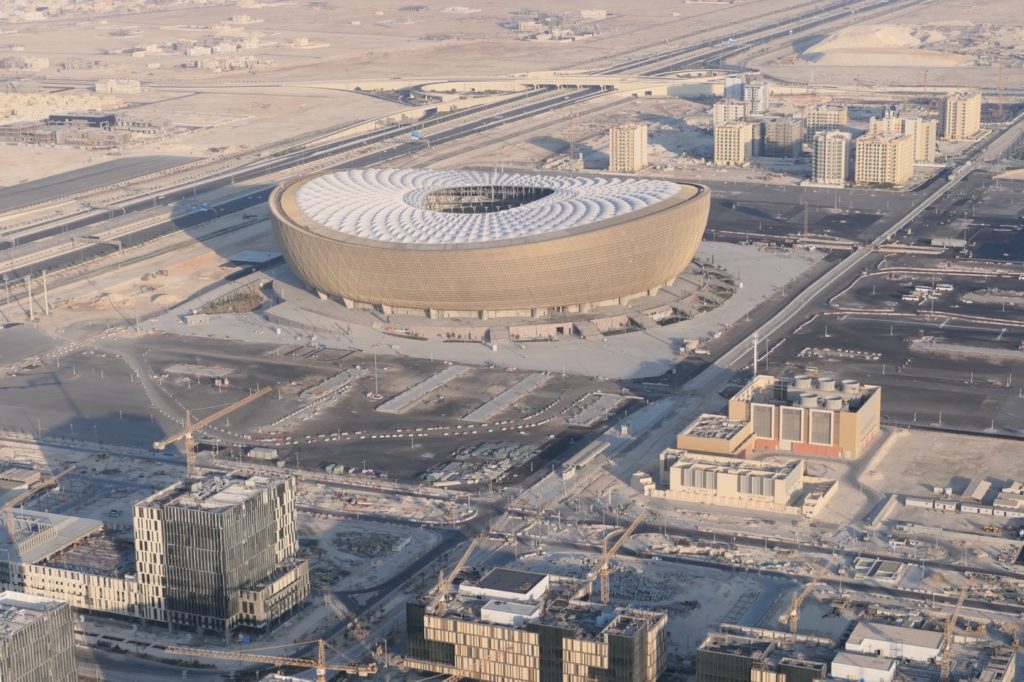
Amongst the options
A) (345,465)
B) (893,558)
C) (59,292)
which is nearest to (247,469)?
(345,465)

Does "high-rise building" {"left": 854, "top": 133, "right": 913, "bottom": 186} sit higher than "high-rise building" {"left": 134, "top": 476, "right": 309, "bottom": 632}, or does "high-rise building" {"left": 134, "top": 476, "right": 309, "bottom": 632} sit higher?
"high-rise building" {"left": 134, "top": 476, "right": 309, "bottom": 632}

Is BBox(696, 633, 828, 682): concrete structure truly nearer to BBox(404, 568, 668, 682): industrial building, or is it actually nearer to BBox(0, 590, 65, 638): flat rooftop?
BBox(404, 568, 668, 682): industrial building

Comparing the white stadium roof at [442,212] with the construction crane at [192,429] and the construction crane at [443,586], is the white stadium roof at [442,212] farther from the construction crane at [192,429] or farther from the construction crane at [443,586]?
the construction crane at [443,586]

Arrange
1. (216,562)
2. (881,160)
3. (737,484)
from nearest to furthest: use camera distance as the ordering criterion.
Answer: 1. (216,562)
2. (737,484)
3. (881,160)

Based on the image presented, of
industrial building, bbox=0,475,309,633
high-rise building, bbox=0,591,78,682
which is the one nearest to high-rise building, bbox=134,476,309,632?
industrial building, bbox=0,475,309,633

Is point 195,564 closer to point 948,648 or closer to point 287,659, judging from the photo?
point 287,659

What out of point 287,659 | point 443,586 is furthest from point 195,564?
point 443,586

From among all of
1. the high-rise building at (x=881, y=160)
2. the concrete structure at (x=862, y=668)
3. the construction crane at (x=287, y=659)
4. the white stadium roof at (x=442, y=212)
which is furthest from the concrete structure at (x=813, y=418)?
the high-rise building at (x=881, y=160)
